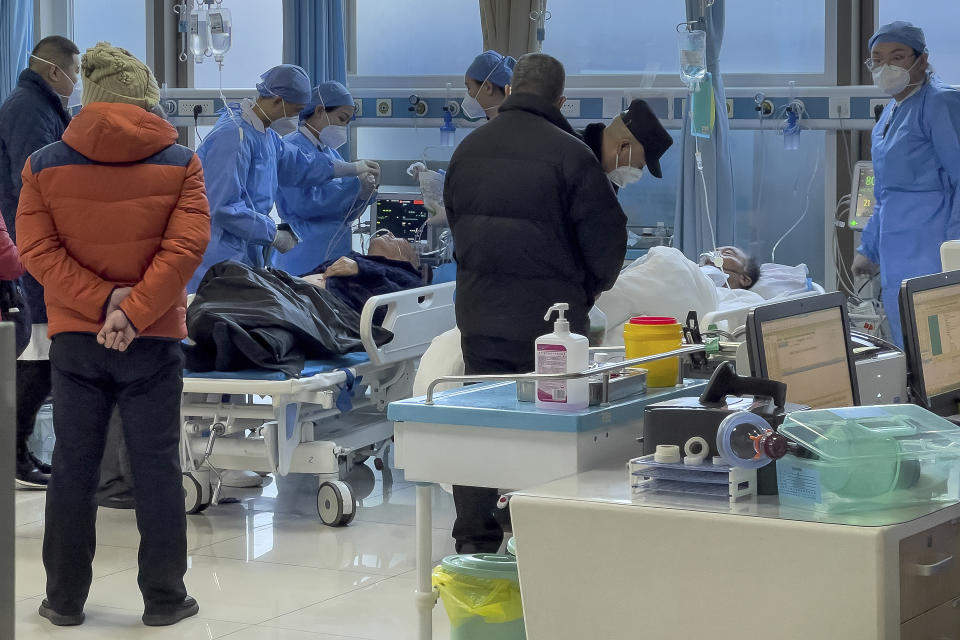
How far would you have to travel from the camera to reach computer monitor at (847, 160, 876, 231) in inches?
229

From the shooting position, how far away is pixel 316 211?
6.22 m

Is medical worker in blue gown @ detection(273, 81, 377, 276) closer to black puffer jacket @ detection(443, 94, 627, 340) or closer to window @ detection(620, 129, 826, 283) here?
window @ detection(620, 129, 826, 283)

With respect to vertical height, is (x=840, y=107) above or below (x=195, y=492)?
above

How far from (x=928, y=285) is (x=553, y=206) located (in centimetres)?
105

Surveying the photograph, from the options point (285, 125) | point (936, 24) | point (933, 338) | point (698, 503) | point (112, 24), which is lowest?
point (698, 503)

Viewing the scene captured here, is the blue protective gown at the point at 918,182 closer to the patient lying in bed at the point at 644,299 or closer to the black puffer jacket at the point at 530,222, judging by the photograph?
the patient lying in bed at the point at 644,299

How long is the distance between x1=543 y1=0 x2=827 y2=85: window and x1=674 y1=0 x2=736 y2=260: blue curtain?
0.84 meters

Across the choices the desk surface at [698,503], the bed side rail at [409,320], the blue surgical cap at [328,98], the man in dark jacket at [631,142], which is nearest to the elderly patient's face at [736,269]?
the bed side rail at [409,320]

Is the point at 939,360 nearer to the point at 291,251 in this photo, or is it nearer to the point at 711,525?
the point at 711,525

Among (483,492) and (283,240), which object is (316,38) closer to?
(283,240)

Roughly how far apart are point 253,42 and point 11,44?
4.93ft

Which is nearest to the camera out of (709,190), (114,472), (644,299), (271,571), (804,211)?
(271,571)

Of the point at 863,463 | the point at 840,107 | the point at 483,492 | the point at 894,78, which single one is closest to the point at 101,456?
the point at 483,492

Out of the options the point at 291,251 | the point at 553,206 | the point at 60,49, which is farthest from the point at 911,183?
the point at 60,49
